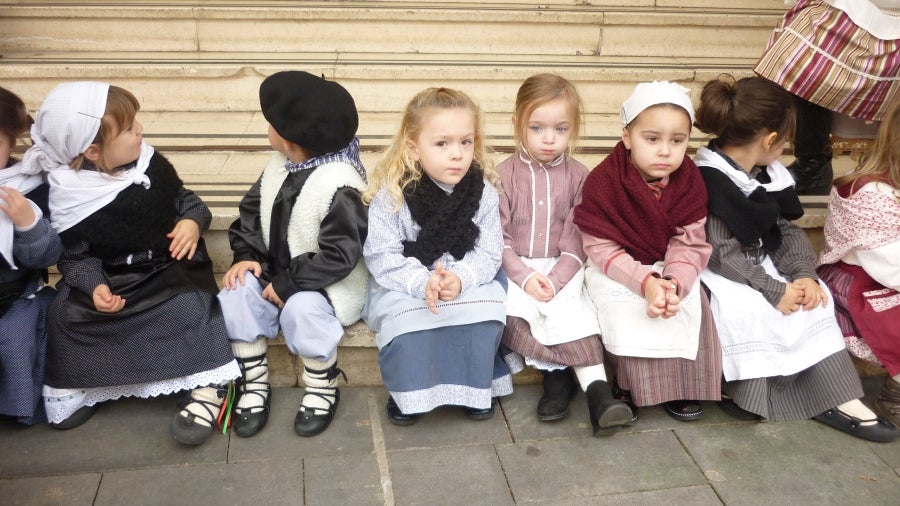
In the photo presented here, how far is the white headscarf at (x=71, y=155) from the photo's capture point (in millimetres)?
2197

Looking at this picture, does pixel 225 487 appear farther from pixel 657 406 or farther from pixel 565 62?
pixel 565 62

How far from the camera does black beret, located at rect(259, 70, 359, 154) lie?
7.55ft

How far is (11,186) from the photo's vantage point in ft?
7.47

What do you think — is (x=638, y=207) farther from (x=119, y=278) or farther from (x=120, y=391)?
(x=120, y=391)

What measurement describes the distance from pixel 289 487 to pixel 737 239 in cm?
175

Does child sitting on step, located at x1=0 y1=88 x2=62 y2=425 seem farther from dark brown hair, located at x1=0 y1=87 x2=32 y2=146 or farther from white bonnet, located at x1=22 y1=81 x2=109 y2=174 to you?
white bonnet, located at x1=22 y1=81 x2=109 y2=174

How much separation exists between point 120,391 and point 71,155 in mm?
826

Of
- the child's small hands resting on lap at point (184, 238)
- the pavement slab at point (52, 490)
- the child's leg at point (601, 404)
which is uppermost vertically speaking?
the child's small hands resting on lap at point (184, 238)

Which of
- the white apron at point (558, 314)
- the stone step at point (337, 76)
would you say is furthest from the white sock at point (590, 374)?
the stone step at point (337, 76)

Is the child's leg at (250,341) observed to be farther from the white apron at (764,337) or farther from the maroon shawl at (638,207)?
the white apron at (764,337)

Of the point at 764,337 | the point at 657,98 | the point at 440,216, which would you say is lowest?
the point at 764,337

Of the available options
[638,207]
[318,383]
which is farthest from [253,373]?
[638,207]

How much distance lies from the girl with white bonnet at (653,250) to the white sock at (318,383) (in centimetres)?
98

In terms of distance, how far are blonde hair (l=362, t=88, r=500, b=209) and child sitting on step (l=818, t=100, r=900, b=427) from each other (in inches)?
54.5
